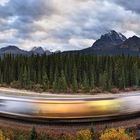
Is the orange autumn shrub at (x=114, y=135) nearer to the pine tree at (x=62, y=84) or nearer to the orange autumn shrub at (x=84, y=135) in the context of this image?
the orange autumn shrub at (x=84, y=135)

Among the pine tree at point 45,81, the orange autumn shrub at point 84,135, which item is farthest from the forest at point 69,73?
the orange autumn shrub at point 84,135

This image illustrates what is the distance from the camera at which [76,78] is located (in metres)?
122

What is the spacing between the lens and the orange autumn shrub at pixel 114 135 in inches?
2318

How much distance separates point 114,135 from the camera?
2323 inches

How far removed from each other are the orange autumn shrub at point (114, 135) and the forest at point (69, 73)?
179 ft

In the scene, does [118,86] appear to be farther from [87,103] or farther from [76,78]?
[87,103]

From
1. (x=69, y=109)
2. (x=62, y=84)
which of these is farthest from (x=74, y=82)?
(x=69, y=109)

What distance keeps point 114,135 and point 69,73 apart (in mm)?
66395

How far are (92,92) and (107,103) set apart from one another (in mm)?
52393

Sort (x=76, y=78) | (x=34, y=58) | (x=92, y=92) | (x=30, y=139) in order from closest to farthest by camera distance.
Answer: (x=30, y=139) < (x=92, y=92) < (x=76, y=78) < (x=34, y=58)

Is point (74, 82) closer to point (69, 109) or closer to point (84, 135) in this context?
point (69, 109)

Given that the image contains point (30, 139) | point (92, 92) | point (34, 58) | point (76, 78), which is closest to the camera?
point (30, 139)

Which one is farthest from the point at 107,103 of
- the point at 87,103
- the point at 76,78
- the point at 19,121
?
the point at 76,78

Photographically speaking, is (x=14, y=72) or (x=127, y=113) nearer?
(x=127, y=113)
